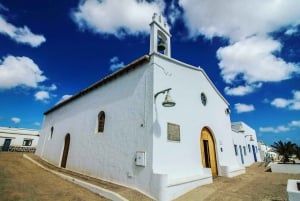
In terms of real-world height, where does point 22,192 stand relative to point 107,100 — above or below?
below

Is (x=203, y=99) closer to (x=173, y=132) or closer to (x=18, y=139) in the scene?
(x=173, y=132)

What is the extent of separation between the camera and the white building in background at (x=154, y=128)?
6004 millimetres

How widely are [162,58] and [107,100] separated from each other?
3.60 metres

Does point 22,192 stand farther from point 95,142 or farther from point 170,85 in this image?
point 170,85

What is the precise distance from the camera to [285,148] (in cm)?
1462

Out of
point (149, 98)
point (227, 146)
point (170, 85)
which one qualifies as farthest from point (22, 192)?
point (227, 146)

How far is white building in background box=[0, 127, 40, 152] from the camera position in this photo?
82.3 feet

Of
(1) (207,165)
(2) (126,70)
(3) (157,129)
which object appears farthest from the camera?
(1) (207,165)

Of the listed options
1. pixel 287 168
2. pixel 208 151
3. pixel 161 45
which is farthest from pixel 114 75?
pixel 287 168

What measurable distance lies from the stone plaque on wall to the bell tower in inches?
131

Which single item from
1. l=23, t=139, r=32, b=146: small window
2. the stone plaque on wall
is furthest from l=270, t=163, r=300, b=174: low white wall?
l=23, t=139, r=32, b=146: small window

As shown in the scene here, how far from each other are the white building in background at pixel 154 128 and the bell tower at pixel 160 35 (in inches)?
1.8

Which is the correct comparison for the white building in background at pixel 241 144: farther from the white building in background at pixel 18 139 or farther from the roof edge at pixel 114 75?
the white building in background at pixel 18 139

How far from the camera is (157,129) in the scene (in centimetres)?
611
